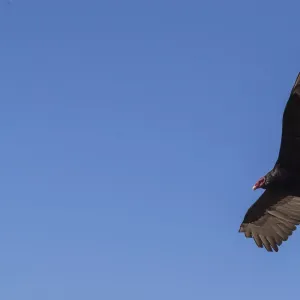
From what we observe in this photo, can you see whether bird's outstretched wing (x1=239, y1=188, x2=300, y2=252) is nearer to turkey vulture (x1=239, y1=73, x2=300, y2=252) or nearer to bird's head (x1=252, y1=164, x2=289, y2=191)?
turkey vulture (x1=239, y1=73, x2=300, y2=252)

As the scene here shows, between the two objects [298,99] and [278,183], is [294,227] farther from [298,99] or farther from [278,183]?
[298,99]

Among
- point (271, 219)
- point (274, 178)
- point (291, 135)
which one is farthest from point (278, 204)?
point (291, 135)

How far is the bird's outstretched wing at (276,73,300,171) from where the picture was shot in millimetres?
12586

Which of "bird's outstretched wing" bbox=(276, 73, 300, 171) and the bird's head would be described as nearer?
"bird's outstretched wing" bbox=(276, 73, 300, 171)

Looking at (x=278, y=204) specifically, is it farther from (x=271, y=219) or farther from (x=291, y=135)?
(x=291, y=135)

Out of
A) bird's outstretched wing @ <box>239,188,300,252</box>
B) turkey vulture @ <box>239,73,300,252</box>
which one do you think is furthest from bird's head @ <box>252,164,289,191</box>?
bird's outstretched wing @ <box>239,188,300,252</box>

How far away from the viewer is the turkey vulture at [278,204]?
14.2 meters

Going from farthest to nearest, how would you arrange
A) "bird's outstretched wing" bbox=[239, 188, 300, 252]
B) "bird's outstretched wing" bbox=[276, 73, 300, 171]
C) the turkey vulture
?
"bird's outstretched wing" bbox=[239, 188, 300, 252]
the turkey vulture
"bird's outstretched wing" bbox=[276, 73, 300, 171]

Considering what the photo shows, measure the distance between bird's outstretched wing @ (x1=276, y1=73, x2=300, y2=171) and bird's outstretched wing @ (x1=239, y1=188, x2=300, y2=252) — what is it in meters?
1.76

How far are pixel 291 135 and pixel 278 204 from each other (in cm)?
333

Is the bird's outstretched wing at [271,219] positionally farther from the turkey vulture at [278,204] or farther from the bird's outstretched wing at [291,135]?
the bird's outstretched wing at [291,135]

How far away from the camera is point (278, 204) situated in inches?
645

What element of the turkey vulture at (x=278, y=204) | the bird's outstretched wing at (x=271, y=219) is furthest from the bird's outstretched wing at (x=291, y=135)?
the bird's outstretched wing at (x=271, y=219)

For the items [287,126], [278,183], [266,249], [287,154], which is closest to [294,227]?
[266,249]
